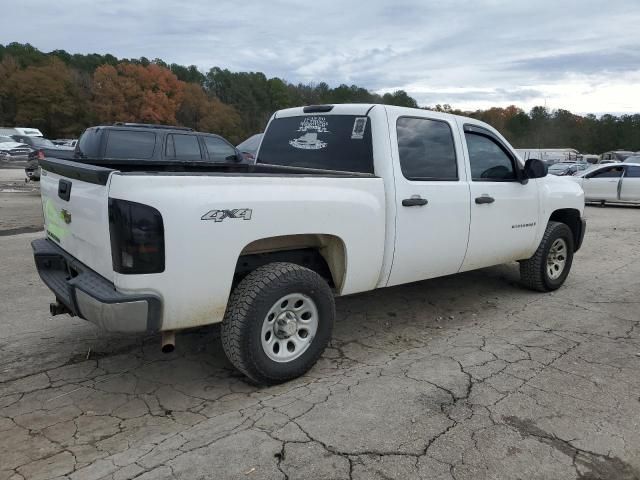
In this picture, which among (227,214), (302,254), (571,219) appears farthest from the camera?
(571,219)

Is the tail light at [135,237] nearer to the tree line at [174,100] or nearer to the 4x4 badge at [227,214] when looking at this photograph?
the 4x4 badge at [227,214]

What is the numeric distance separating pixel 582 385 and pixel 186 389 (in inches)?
110

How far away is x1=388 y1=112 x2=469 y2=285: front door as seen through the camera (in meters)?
4.32

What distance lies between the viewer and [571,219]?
21.5 feet

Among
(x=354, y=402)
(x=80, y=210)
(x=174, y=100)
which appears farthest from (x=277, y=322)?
(x=174, y=100)

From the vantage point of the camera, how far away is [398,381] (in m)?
3.83

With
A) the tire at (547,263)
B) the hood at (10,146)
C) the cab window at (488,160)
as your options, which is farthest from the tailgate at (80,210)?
the hood at (10,146)

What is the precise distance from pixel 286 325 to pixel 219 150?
800cm

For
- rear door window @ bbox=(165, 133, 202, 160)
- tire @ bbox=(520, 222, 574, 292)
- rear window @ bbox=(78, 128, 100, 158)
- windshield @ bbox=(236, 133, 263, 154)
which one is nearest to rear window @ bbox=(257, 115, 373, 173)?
tire @ bbox=(520, 222, 574, 292)

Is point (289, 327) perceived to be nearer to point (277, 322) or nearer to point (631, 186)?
point (277, 322)

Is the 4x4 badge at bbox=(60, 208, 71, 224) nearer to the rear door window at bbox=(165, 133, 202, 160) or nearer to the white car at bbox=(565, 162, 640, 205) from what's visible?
the rear door window at bbox=(165, 133, 202, 160)

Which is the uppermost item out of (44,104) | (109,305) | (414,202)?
(44,104)

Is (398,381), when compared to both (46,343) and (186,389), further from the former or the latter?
(46,343)

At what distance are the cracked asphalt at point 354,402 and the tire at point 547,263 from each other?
0.54 metres
